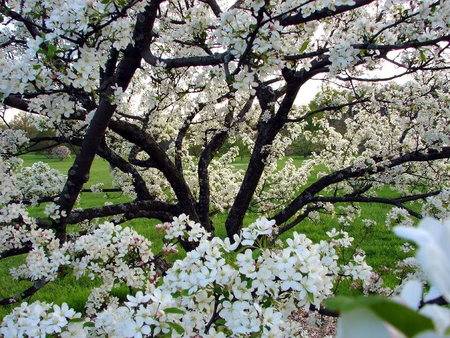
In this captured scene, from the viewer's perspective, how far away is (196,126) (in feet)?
20.5

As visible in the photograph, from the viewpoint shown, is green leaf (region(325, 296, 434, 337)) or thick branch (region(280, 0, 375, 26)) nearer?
green leaf (region(325, 296, 434, 337))

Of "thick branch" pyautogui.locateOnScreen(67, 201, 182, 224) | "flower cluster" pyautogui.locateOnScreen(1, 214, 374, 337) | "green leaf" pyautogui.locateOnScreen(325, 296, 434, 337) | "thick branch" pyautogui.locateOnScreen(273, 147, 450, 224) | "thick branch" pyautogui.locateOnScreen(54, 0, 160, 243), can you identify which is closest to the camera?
"green leaf" pyautogui.locateOnScreen(325, 296, 434, 337)

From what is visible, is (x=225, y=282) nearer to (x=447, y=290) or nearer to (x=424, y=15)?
(x=447, y=290)

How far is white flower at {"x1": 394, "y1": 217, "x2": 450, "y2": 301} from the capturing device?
298 mm

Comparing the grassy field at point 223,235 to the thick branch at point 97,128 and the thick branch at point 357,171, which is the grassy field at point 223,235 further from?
the thick branch at point 97,128

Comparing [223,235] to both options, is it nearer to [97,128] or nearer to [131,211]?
[131,211]

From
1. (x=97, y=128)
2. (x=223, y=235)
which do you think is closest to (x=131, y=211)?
(x=97, y=128)

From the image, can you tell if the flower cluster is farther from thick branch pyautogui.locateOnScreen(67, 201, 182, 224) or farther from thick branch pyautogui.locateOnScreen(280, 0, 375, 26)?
thick branch pyautogui.locateOnScreen(67, 201, 182, 224)

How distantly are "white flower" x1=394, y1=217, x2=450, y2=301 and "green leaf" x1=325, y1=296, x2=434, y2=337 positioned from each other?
49 millimetres

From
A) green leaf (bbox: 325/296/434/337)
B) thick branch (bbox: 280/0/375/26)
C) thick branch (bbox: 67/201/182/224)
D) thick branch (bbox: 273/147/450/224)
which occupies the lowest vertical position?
green leaf (bbox: 325/296/434/337)

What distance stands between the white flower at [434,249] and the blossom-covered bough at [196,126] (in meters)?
1.07

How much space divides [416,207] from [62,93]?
9.35m

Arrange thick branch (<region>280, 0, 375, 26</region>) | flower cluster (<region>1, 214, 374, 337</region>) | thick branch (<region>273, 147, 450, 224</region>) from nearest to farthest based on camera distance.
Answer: flower cluster (<region>1, 214, 374, 337</region>)
thick branch (<region>280, 0, 375, 26</region>)
thick branch (<region>273, 147, 450, 224</region>)

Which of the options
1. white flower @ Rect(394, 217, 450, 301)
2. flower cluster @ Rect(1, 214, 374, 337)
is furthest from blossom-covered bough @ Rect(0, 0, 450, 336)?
white flower @ Rect(394, 217, 450, 301)
